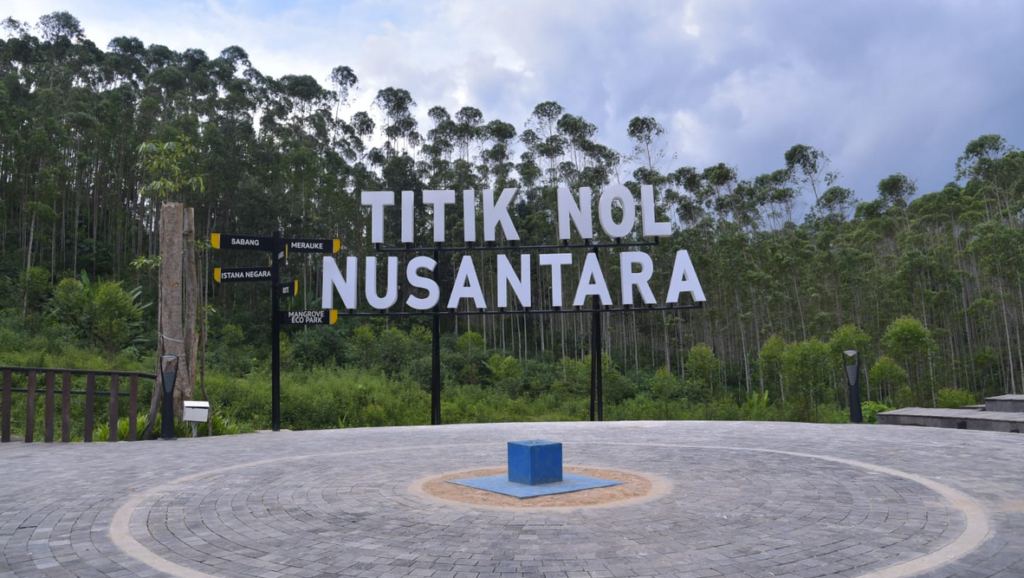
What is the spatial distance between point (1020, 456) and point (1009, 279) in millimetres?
28246

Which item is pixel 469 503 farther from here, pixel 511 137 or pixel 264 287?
pixel 511 137

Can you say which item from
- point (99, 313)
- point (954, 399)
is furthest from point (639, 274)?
point (99, 313)

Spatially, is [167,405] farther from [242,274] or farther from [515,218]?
[515,218]

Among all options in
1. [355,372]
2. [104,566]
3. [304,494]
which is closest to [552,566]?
[104,566]

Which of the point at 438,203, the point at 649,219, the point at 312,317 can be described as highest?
the point at 438,203

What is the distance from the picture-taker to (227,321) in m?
35.8

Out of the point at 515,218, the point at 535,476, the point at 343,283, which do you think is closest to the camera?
the point at 535,476

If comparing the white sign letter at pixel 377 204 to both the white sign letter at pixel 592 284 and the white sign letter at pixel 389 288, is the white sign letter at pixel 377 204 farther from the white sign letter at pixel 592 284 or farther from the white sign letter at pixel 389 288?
the white sign letter at pixel 592 284

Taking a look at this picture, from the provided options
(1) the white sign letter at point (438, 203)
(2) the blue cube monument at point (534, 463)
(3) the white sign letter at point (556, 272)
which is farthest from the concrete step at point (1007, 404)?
(1) the white sign letter at point (438, 203)

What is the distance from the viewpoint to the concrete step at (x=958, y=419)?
11875 millimetres

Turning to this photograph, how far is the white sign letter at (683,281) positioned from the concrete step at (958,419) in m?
4.58

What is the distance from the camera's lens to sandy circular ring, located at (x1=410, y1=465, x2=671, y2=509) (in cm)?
593

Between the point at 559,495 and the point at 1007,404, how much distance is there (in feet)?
41.2

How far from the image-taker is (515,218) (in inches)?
1813
